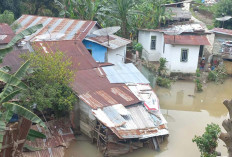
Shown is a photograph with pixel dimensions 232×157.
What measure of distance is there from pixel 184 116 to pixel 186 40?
628 cm

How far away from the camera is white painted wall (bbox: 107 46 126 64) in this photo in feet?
53.9

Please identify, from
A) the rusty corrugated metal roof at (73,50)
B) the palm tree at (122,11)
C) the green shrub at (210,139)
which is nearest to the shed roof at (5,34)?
the rusty corrugated metal roof at (73,50)

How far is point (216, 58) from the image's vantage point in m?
20.9

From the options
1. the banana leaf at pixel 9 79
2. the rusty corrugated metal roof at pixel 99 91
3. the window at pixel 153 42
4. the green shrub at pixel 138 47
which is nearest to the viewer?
the banana leaf at pixel 9 79

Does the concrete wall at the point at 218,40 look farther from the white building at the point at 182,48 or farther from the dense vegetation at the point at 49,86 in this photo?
the dense vegetation at the point at 49,86

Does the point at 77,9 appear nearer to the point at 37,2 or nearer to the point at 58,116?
the point at 37,2

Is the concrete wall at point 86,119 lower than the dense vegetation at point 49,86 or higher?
lower

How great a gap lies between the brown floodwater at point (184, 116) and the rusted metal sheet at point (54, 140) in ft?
1.18

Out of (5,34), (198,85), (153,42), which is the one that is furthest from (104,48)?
(198,85)

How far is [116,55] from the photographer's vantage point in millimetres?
16703

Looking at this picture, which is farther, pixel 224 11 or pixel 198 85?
pixel 224 11

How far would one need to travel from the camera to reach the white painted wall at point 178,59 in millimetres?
18656

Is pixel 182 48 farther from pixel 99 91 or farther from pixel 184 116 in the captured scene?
pixel 99 91

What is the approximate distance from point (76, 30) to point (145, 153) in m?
8.99
